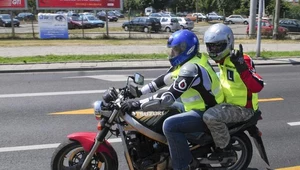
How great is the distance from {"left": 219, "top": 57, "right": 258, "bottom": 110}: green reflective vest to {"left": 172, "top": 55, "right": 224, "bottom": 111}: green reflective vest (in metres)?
0.13

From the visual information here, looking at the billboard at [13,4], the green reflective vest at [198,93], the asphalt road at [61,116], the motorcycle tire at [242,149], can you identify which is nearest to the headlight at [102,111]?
the green reflective vest at [198,93]

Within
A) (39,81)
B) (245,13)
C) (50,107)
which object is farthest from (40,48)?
(245,13)

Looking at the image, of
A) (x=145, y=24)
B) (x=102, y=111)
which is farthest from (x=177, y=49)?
(x=145, y=24)

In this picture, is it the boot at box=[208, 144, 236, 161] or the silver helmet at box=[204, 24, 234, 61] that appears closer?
the silver helmet at box=[204, 24, 234, 61]

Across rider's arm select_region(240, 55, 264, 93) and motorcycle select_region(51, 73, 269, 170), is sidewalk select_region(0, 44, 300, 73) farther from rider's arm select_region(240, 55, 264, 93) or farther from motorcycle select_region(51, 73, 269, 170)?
rider's arm select_region(240, 55, 264, 93)

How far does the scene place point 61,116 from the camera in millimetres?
7148

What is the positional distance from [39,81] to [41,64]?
3.30 m

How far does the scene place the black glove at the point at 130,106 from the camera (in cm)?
367

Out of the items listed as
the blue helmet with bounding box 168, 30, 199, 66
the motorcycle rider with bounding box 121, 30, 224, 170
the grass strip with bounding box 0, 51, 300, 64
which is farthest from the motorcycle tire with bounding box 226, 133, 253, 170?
the grass strip with bounding box 0, 51, 300, 64

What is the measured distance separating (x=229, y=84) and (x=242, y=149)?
0.94 m

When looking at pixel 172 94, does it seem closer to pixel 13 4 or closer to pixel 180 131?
pixel 180 131

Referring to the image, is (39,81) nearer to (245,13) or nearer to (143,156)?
(143,156)

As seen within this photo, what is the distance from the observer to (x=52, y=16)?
24.7 meters

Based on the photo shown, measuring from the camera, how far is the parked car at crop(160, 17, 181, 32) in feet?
123
